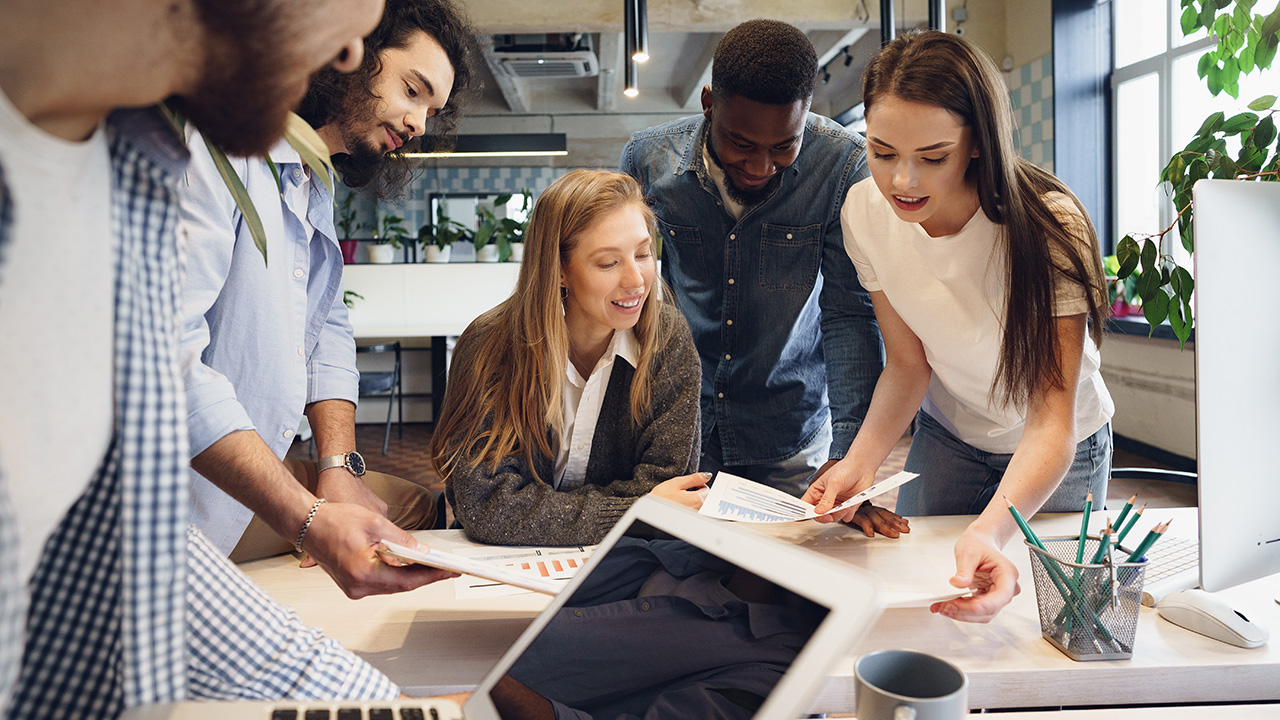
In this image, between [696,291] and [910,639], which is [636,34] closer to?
[696,291]

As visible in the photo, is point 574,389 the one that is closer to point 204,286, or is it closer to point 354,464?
point 354,464

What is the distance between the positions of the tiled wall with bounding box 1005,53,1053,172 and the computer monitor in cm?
467

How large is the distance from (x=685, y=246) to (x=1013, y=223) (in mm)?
824

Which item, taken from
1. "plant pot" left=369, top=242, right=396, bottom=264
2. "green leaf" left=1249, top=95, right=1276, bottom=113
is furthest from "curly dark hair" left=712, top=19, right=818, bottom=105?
"plant pot" left=369, top=242, right=396, bottom=264

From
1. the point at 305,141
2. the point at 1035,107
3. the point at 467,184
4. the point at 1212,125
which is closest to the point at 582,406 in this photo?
the point at 305,141

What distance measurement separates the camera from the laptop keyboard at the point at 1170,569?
3.50 ft

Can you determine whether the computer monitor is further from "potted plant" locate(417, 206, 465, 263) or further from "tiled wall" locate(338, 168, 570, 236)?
"tiled wall" locate(338, 168, 570, 236)

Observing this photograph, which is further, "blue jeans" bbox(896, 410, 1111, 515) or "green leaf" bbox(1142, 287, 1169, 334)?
"green leaf" bbox(1142, 287, 1169, 334)

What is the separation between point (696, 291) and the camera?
1.92 m

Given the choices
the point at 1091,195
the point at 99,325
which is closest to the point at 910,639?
the point at 99,325

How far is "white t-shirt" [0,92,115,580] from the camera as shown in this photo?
38 centimetres

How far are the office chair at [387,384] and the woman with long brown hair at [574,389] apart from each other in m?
3.78

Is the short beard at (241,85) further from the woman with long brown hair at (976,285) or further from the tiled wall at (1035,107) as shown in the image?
the tiled wall at (1035,107)

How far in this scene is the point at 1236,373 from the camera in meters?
0.87
